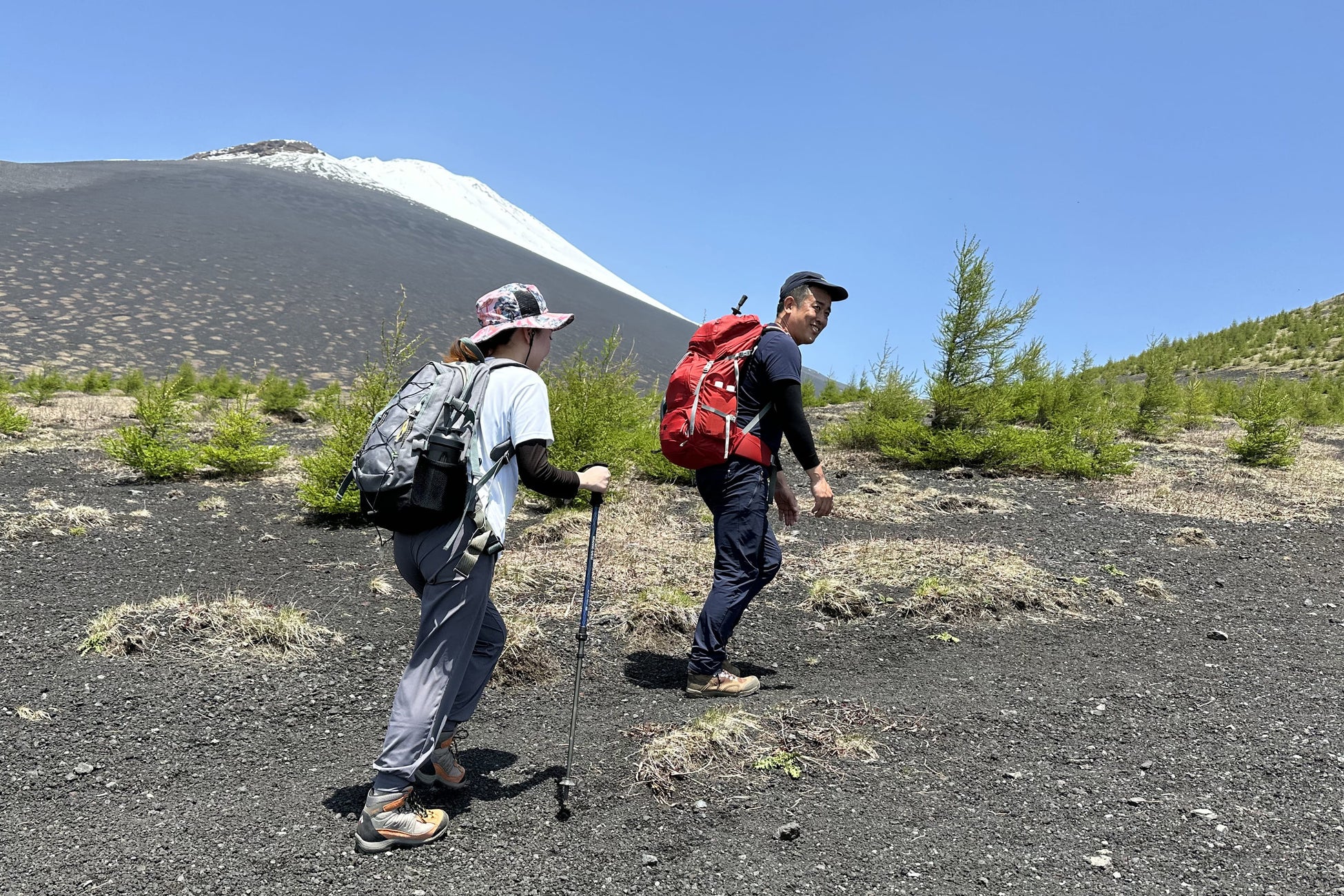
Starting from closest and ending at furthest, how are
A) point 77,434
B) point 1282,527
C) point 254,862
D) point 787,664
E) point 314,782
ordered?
point 254,862 < point 314,782 < point 787,664 < point 1282,527 < point 77,434

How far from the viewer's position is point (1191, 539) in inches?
277

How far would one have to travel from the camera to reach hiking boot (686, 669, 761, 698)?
3670mm

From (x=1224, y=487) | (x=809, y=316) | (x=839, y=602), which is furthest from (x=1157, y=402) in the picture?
(x=809, y=316)

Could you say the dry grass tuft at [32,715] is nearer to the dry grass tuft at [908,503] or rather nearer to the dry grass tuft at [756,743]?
the dry grass tuft at [756,743]

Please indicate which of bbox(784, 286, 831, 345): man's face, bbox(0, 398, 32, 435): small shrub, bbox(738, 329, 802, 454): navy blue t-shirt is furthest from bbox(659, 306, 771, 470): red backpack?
bbox(0, 398, 32, 435): small shrub

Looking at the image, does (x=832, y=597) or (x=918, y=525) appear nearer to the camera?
(x=832, y=597)

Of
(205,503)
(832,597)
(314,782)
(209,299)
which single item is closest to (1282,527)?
(832,597)

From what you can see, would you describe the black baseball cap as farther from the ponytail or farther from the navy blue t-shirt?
the ponytail

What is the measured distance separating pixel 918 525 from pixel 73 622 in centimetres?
689

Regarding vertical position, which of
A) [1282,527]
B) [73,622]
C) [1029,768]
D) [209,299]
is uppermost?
[209,299]

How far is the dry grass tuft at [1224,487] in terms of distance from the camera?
8469mm

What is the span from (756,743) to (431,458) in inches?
69.5

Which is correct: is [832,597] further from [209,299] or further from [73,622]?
[209,299]

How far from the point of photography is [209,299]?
6244cm
